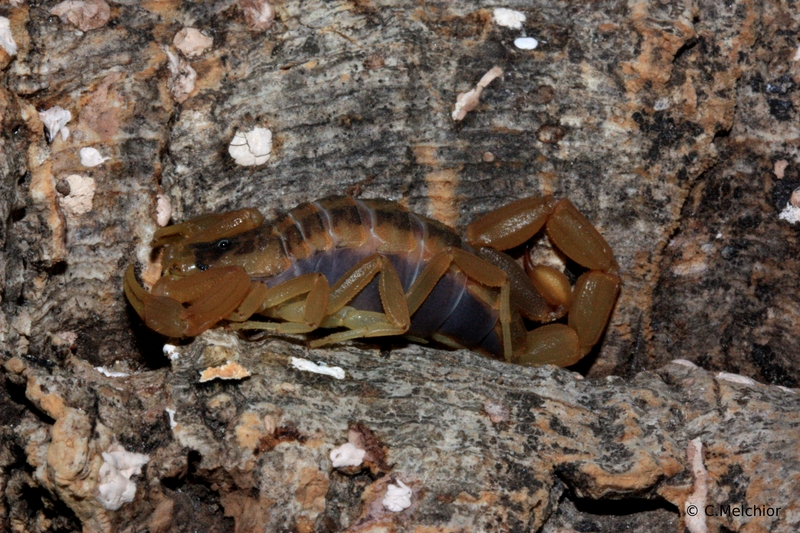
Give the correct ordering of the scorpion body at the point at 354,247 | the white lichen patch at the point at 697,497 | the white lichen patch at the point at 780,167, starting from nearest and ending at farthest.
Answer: the white lichen patch at the point at 697,497, the scorpion body at the point at 354,247, the white lichen patch at the point at 780,167

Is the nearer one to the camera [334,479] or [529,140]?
[334,479]

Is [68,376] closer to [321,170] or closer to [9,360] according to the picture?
[9,360]

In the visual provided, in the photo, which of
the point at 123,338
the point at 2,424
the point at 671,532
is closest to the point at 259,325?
the point at 123,338

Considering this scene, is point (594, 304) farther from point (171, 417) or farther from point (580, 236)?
point (171, 417)

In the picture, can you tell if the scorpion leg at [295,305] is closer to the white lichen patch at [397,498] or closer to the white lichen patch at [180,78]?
the white lichen patch at [397,498]

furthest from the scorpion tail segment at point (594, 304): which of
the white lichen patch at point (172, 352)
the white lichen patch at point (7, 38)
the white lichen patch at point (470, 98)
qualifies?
the white lichen patch at point (7, 38)

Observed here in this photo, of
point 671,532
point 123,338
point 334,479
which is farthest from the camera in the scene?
point 123,338
